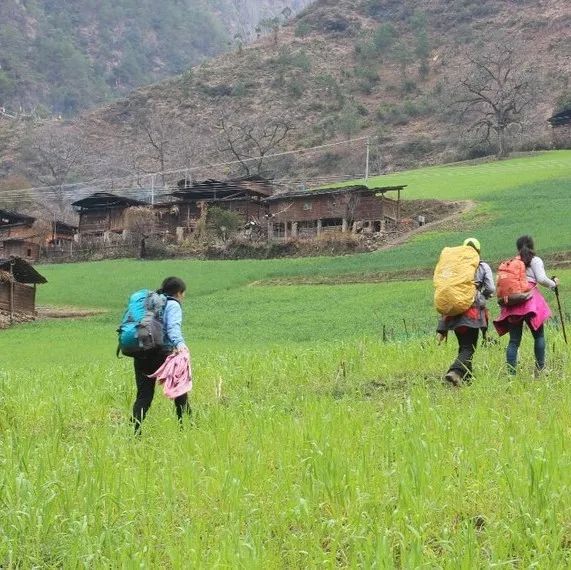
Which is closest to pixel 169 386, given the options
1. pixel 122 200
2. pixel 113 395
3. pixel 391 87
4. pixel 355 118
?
pixel 113 395

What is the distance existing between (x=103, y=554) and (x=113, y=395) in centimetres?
566

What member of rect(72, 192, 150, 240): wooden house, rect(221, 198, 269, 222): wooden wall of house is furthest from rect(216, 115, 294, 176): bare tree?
rect(221, 198, 269, 222): wooden wall of house

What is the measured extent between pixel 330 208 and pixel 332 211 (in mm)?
309

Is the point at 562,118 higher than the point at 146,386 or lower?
higher

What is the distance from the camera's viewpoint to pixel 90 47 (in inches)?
6713

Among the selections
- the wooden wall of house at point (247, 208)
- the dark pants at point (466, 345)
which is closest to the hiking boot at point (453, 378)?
the dark pants at point (466, 345)

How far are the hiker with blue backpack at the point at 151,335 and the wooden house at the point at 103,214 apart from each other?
56508 millimetres

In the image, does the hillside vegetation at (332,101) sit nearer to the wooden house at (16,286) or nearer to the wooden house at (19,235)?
the wooden house at (19,235)

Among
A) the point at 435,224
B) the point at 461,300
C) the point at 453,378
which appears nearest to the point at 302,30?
the point at 435,224

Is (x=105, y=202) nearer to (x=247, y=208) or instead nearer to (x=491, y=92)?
(x=247, y=208)

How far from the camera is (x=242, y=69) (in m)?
124

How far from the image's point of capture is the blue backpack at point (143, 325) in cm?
682

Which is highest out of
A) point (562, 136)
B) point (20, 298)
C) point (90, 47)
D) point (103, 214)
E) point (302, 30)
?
point (90, 47)

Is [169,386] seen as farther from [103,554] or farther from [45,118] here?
[45,118]
